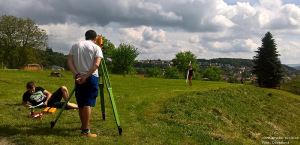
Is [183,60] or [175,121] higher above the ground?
[183,60]

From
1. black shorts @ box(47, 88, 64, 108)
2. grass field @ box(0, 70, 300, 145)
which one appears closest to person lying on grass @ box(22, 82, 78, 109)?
black shorts @ box(47, 88, 64, 108)

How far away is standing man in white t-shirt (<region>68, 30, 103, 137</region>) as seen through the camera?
1191 centimetres

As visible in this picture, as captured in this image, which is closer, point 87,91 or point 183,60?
point 87,91

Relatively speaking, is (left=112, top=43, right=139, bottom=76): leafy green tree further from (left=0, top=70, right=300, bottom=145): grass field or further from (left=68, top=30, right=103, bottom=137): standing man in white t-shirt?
(left=68, top=30, right=103, bottom=137): standing man in white t-shirt

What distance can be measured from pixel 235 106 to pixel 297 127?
4461 mm

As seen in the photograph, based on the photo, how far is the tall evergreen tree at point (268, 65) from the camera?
9588 centimetres

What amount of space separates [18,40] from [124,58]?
22.8 m

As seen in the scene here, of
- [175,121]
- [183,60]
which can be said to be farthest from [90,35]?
[183,60]

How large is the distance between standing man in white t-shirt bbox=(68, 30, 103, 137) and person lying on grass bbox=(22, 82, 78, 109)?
15.6ft

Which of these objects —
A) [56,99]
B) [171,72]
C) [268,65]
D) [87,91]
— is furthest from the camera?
[171,72]

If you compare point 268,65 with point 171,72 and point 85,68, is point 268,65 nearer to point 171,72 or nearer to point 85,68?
point 171,72

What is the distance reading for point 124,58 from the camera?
3765 inches

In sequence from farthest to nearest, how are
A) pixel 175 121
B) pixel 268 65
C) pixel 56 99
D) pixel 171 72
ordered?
pixel 171 72, pixel 268 65, pixel 175 121, pixel 56 99

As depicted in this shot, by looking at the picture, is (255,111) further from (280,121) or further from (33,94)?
(33,94)
